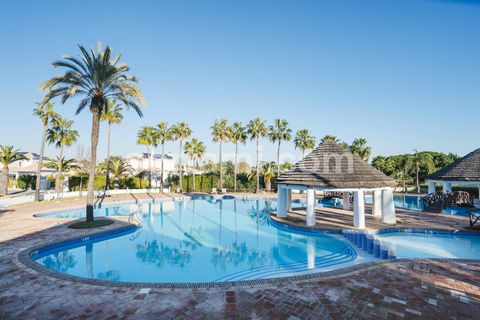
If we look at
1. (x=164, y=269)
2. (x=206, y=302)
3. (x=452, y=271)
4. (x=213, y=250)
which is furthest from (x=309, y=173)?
(x=206, y=302)

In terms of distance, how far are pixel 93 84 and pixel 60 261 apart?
32.4 ft

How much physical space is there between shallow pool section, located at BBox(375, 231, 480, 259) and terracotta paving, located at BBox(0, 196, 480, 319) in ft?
10.1

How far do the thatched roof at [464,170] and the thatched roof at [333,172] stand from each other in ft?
26.3

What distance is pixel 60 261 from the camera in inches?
413

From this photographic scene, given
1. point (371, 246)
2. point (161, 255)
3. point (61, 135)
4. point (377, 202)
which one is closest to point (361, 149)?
point (377, 202)

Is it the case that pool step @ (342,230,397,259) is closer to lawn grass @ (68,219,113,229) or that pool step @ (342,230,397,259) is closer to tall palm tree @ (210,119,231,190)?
lawn grass @ (68,219,113,229)

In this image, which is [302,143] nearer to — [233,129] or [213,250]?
[233,129]

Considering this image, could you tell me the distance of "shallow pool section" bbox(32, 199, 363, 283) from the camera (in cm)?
942

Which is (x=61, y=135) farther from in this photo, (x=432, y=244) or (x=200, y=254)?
(x=432, y=244)

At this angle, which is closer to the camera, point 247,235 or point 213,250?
point 213,250

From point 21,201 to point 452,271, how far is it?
33.0 meters

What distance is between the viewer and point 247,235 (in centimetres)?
1485

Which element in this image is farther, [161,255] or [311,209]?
[311,209]

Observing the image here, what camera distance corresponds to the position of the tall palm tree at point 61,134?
93.7ft
